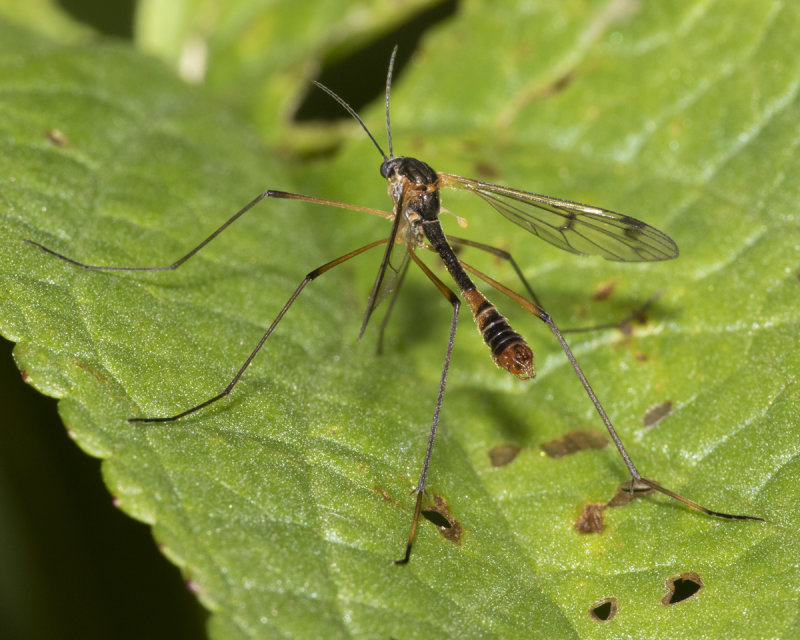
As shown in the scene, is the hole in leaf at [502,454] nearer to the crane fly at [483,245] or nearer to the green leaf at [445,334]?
the green leaf at [445,334]

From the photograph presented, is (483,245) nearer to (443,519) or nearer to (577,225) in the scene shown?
(577,225)

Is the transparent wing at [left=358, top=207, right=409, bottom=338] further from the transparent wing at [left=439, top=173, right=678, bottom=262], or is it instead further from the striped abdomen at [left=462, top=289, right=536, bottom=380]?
the transparent wing at [left=439, top=173, right=678, bottom=262]

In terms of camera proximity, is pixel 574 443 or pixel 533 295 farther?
pixel 533 295

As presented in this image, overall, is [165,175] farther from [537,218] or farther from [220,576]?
[220,576]

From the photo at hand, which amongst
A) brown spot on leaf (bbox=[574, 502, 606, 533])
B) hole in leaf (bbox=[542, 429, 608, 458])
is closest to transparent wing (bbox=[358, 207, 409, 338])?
hole in leaf (bbox=[542, 429, 608, 458])

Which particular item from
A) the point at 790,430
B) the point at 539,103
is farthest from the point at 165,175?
the point at 790,430

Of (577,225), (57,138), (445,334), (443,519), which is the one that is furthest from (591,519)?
(57,138)

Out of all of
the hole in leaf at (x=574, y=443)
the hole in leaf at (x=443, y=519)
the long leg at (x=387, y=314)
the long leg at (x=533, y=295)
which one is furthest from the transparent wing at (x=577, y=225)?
the hole in leaf at (x=443, y=519)
